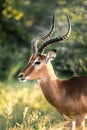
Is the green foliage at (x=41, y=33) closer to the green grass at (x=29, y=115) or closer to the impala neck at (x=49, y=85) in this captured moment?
the green grass at (x=29, y=115)

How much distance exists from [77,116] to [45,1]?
25871 millimetres

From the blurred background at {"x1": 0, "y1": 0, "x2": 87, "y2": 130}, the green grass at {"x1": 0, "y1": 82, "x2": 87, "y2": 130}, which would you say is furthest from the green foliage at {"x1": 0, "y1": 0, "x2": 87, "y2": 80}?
the green grass at {"x1": 0, "y1": 82, "x2": 87, "y2": 130}

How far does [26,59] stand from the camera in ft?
92.9

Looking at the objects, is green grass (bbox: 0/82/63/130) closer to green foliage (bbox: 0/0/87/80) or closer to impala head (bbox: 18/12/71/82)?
impala head (bbox: 18/12/71/82)

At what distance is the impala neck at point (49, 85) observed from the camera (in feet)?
39.7

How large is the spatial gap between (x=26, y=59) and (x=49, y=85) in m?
16.1

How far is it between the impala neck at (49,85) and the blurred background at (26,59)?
0.36 metres

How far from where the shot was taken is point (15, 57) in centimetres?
2714

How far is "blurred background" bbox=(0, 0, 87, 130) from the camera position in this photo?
13.1m

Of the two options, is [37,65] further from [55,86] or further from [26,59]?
[26,59]

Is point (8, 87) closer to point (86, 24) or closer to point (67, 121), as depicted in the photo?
point (86, 24)

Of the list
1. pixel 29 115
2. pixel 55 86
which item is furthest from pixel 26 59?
pixel 55 86

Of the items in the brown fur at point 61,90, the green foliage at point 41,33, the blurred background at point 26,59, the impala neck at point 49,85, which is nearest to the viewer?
the brown fur at point 61,90

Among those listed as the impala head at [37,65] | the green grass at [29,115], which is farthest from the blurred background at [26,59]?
the impala head at [37,65]
